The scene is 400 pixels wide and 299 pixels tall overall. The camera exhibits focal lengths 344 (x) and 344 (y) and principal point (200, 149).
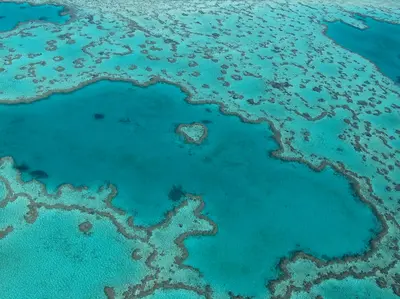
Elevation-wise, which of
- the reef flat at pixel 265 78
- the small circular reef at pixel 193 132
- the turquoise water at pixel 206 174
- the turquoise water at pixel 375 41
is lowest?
the turquoise water at pixel 206 174

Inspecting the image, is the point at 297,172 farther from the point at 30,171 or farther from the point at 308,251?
the point at 30,171

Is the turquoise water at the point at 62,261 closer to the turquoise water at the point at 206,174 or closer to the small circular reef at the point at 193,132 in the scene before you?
the turquoise water at the point at 206,174

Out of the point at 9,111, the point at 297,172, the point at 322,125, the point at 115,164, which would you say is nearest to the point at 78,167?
the point at 115,164

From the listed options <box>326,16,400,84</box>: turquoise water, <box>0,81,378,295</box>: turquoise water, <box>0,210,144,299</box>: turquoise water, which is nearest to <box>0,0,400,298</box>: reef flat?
<box>0,81,378,295</box>: turquoise water

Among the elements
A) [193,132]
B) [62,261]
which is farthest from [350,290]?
[62,261]

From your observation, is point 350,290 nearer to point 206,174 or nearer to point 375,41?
point 206,174

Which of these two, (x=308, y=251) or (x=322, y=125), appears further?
(x=322, y=125)

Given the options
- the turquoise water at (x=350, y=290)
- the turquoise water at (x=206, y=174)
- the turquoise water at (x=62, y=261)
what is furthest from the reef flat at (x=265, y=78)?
the turquoise water at (x=62, y=261)
